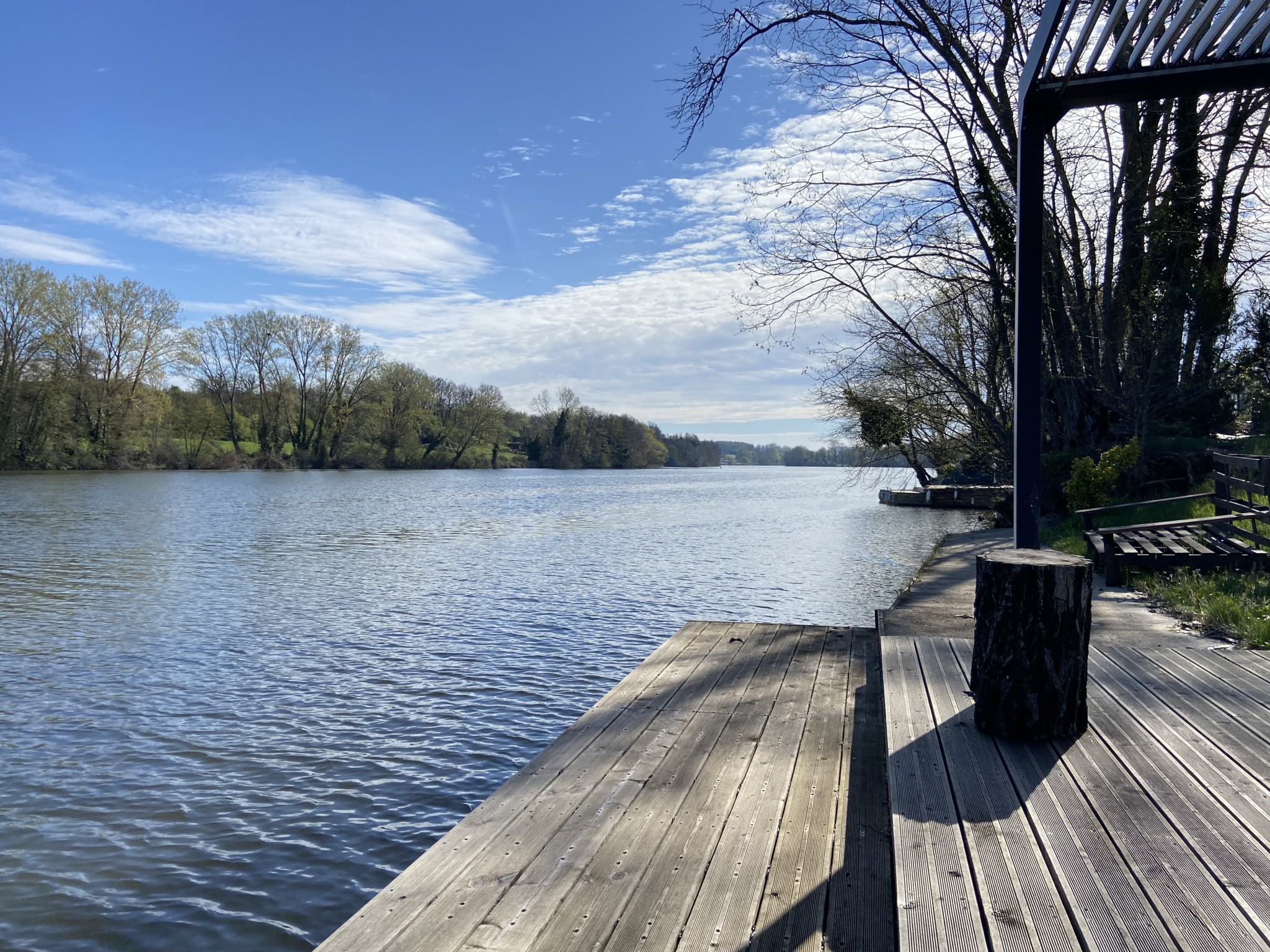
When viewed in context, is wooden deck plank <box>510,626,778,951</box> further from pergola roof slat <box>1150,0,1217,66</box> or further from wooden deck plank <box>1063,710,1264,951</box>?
pergola roof slat <box>1150,0,1217,66</box>

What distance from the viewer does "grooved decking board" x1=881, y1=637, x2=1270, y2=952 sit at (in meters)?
1.88

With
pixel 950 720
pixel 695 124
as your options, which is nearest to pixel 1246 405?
pixel 695 124

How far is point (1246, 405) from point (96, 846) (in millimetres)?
21770

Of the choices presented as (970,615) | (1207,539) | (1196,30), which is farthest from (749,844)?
(1207,539)

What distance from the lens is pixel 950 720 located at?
3287 mm

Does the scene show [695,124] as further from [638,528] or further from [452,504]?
[452,504]

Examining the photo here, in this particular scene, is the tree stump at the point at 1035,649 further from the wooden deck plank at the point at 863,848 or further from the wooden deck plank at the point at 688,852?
the wooden deck plank at the point at 688,852

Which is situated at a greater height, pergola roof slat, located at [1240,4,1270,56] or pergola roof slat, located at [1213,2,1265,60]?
pergola roof slat, located at [1240,4,1270,56]

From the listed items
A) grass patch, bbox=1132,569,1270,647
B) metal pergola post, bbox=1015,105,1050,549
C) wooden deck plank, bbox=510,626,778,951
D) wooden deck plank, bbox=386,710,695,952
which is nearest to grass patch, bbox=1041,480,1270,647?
grass patch, bbox=1132,569,1270,647

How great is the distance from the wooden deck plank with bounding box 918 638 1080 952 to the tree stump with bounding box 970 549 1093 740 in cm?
16

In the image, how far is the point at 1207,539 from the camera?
9.32 m

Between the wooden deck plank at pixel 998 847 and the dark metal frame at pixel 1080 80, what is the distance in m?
1.95

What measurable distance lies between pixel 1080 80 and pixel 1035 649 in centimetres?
325

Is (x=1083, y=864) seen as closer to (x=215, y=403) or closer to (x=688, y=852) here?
(x=688, y=852)
